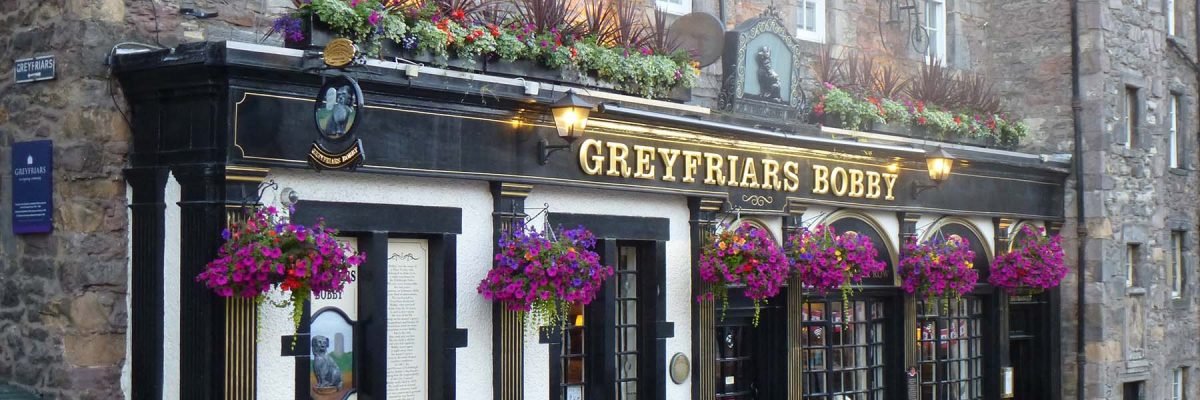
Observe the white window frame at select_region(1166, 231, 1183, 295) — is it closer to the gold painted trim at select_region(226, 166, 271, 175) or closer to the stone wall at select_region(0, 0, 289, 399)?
the gold painted trim at select_region(226, 166, 271, 175)

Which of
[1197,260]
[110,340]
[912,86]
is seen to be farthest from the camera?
[1197,260]

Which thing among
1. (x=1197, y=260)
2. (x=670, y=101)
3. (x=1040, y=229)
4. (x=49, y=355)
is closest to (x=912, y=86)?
(x=1040, y=229)

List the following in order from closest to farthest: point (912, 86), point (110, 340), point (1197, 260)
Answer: point (110, 340)
point (912, 86)
point (1197, 260)

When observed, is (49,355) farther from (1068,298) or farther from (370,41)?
(1068,298)

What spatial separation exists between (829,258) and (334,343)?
525cm

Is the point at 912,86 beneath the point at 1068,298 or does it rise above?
above

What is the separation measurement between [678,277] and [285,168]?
460 centimetres

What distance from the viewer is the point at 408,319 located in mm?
11742

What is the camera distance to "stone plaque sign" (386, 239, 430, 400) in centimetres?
1164

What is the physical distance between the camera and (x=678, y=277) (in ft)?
46.1

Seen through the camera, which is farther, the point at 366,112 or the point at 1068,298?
the point at 1068,298

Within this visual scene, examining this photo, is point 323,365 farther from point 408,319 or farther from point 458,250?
point 458,250

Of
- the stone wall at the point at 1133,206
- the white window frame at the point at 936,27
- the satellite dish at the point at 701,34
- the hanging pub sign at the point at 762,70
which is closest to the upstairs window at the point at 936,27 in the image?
the white window frame at the point at 936,27

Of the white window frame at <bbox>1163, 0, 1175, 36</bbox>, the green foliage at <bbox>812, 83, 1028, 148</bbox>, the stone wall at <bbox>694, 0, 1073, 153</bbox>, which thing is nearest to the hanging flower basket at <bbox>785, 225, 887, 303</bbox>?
the green foliage at <bbox>812, 83, 1028, 148</bbox>
